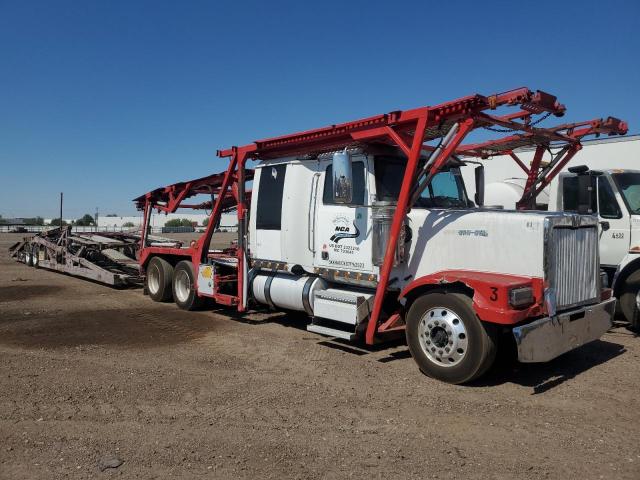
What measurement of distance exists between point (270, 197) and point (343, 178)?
7.53ft

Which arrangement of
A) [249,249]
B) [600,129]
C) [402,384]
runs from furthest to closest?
[249,249] < [600,129] < [402,384]

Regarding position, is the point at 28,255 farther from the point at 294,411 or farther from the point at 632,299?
the point at 632,299

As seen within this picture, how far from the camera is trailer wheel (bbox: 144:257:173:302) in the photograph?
10.6 meters

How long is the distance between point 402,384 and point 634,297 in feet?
14.8

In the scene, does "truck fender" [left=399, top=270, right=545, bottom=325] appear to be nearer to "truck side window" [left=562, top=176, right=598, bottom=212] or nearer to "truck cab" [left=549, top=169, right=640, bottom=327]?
"truck cab" [left=549, top=169, right=640, bottom=327]

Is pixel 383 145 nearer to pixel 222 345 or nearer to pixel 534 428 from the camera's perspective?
pixel 222 345

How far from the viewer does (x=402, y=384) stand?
5.48 m

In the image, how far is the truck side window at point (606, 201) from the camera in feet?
27.8

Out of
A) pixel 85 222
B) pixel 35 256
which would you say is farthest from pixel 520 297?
pixel 85 222

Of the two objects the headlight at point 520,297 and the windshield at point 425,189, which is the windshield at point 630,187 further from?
the headlight at point 520,297

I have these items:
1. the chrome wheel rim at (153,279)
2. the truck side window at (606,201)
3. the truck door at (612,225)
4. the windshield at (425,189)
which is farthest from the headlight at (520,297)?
the chrome wheel rim at (153,279)

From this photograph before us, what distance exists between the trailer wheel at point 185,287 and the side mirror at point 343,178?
439 centimetres

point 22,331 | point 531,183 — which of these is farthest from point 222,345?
point 531,183

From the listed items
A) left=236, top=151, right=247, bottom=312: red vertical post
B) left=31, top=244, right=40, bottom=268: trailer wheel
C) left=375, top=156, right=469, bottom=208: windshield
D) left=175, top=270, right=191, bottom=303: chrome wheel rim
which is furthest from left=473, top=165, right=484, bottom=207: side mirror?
left=31, top=244, right=40, bottom=268: trailer wheel
